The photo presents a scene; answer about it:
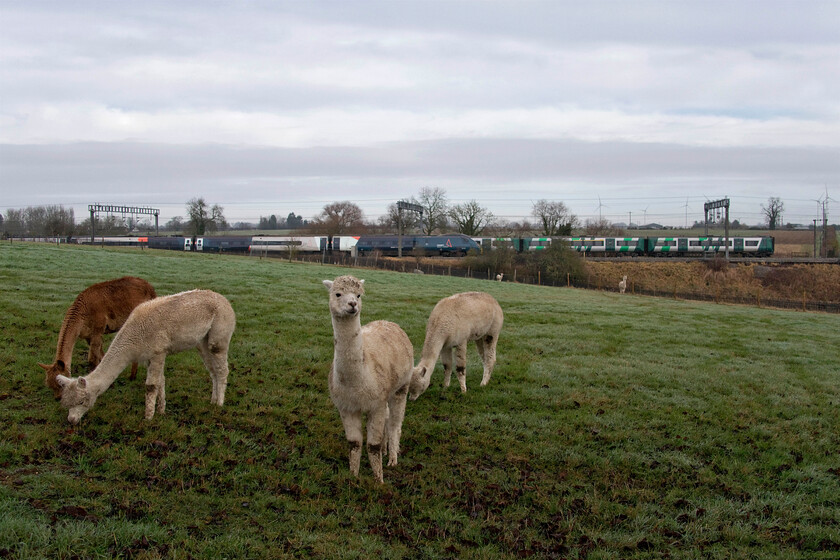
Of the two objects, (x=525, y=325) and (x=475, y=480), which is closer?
(x=475, y=480)

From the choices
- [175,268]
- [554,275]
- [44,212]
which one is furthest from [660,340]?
[44,212]

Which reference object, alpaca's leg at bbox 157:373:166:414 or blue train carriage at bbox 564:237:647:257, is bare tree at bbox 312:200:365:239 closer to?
blue train carriage at bbox 564:237:647:257

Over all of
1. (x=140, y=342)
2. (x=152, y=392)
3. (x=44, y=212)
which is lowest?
(x=152, y=392)

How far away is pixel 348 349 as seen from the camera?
236 inches

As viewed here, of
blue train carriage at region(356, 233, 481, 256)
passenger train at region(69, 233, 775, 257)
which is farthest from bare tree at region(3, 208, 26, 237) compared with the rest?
blue train carriage at region(356, 233, 481, 256)

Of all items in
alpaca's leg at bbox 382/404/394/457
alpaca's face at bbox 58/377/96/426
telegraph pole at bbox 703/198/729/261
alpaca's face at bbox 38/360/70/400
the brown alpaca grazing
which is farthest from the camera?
telegraph pole at bbox 703/198/729/261

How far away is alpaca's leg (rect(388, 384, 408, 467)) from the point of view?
700cm

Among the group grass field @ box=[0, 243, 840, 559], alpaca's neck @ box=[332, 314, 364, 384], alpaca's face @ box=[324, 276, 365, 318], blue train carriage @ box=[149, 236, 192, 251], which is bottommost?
grass field @ box=[0, 243, 840, 559]

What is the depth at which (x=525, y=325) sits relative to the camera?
17438 millimetres

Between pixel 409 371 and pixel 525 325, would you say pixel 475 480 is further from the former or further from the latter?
pixel 525 325

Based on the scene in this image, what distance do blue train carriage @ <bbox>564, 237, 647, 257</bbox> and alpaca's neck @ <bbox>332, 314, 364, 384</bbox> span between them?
67932mm

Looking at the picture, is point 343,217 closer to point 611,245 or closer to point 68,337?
point 611,245

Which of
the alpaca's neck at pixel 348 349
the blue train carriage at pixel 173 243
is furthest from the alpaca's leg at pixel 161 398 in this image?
the blue train carriage at pixel 173 243

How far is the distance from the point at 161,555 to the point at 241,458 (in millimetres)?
2167
